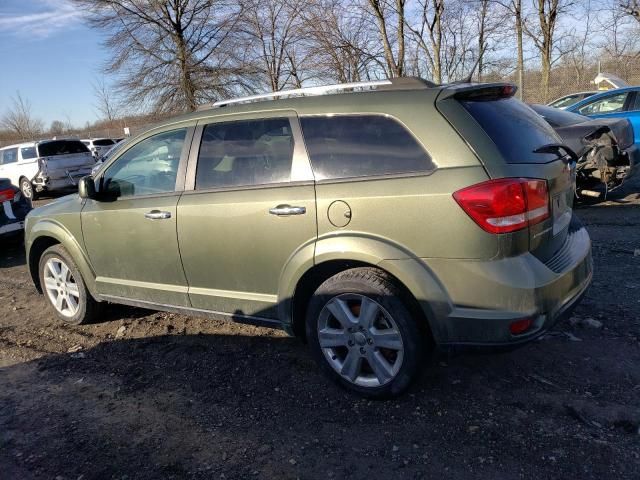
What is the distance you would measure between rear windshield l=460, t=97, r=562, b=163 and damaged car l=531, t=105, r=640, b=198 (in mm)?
4418

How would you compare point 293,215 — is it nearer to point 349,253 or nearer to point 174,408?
point 349,253

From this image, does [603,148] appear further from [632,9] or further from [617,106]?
[632,9]

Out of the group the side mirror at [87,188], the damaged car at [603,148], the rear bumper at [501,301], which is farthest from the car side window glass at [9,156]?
the rear bumper at [501,301]

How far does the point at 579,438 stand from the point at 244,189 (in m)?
2.37

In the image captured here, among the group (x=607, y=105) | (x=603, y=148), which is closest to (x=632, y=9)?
(x=607, y=105)

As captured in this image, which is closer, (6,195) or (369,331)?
(369,331)

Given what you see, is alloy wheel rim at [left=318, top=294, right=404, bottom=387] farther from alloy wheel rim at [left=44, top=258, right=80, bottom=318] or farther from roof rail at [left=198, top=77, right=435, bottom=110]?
alloy wheel rim at [left=44, top=258, right=80, bottom=318]

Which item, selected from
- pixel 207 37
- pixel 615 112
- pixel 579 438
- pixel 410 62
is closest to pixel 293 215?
pixel 579 438

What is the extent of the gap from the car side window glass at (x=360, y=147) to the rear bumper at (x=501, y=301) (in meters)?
0.62

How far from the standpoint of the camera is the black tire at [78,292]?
15.0ft

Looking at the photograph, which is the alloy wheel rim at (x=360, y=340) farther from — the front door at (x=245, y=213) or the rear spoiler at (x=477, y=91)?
the rear spoiler at (x=477, y=91)

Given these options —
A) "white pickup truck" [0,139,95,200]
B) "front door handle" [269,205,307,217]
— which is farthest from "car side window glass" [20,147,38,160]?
"front door handle" [269,205,307,217]

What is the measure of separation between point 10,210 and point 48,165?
831 centimetres

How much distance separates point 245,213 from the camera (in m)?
3.33
